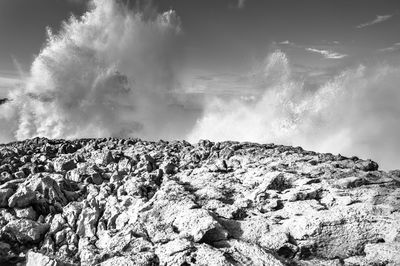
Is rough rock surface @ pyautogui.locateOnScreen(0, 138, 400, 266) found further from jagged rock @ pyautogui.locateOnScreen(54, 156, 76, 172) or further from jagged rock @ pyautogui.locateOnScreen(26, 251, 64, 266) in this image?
jagged rock @ pyautogui.locateOnScreen(54, 156, 76, 172)

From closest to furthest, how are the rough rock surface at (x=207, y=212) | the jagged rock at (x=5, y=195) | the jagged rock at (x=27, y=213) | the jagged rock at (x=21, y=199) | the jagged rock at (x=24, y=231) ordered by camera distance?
the rough rock surface at (x=207, y=212)
the jagged rock at (x=24, y=231)
the jagged rock at (x=27, y=213)
the jagged rock at (x=21, y=199)
the jagged rock at (x=5, y=195)

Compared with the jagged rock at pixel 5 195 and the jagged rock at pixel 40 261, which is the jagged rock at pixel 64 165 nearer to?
the jagged rock at pixel 5 195

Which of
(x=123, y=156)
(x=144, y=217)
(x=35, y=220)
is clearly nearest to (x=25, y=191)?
(x=35, y=220)

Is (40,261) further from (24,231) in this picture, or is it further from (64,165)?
(64,165)

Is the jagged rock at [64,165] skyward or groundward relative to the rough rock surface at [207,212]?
skyward

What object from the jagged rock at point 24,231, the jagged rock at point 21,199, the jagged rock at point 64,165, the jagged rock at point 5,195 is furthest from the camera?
the jagged rock at point 64,165

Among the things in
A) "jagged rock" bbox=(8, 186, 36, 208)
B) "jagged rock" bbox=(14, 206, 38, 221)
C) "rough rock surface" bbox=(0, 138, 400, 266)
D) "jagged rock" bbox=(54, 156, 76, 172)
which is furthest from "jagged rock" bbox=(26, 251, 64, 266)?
"jagged rock" bbox=(54, 156, 76, 172)

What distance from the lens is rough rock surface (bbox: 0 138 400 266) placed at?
35.2 m

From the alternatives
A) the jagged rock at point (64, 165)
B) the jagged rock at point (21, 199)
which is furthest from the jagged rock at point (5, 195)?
the jagged rock at point (64, 165)

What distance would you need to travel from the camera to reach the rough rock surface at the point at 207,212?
3516cm

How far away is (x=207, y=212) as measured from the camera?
4003 centimetres

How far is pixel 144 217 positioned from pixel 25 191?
73.7 feet

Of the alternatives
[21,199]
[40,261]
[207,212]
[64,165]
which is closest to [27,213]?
[21,199]

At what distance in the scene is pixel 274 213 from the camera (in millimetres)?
44750
